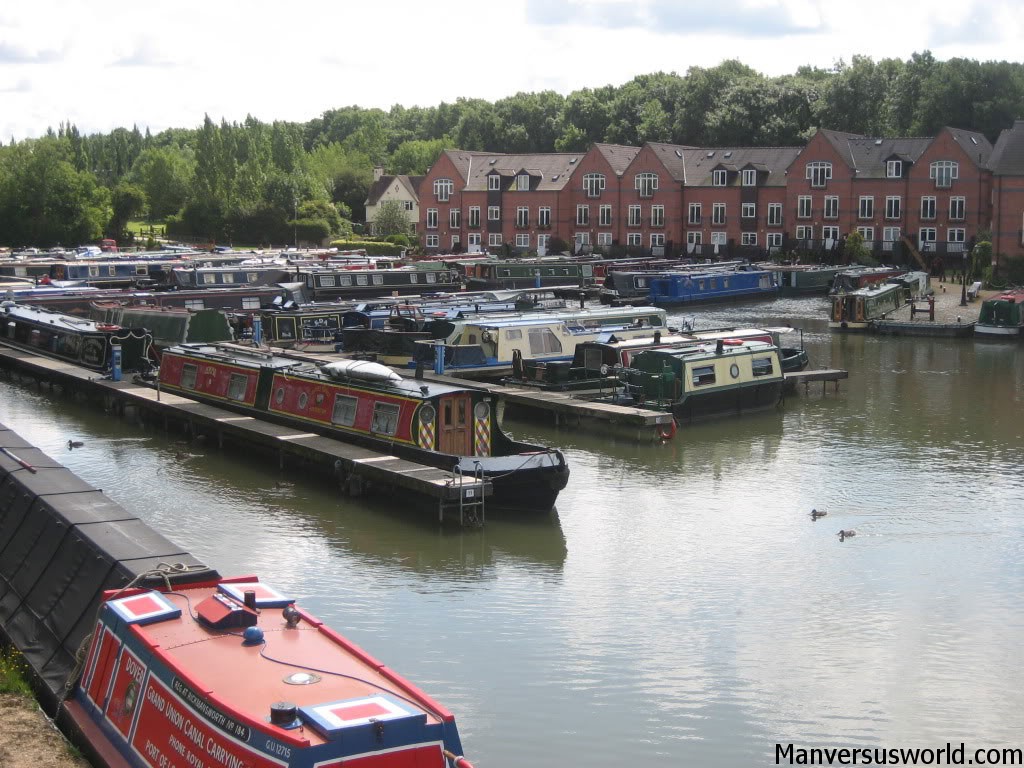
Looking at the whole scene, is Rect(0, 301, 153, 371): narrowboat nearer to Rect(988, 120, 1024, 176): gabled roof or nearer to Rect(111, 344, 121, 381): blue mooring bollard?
Rect(111, 344, 121, 381): blue mooring bollard

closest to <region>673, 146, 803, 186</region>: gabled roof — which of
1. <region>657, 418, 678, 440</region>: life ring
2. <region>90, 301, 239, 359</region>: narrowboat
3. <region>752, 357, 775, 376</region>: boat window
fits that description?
<region>752, 357, 775, 376</region>: boat window

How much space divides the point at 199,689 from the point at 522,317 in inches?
1198

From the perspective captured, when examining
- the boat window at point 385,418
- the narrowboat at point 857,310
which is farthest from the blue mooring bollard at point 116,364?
the narrowboat at point 857,310

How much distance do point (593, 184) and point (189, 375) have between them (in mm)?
58342

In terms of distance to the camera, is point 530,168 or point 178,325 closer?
point 178,325

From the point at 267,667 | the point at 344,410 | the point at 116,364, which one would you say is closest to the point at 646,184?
the point at 116,364

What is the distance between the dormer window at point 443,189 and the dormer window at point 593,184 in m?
11.0

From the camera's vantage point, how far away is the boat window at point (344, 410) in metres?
26.9

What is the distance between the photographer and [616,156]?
8869 cm

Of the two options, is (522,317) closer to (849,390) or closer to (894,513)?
(849,390)

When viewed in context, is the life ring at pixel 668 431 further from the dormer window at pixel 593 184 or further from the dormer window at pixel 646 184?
the dormer window at pixel 593 184

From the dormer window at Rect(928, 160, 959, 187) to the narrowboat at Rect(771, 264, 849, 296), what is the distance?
9.32 meters

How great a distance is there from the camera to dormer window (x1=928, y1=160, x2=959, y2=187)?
74250mm

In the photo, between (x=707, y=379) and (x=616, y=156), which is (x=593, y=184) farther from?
(x=707, y=379)
